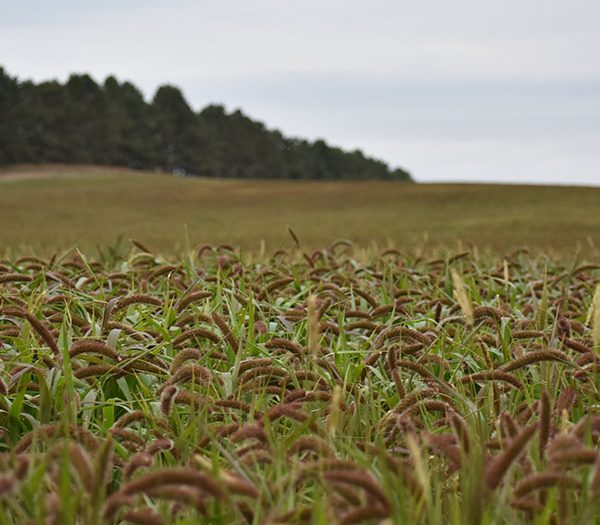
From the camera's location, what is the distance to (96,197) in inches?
1640

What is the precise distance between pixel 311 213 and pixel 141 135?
65.8 meters

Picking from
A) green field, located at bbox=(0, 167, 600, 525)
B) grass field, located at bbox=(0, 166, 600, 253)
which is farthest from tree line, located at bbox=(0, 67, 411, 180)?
green field, located at bbox=(0, 167, 600, 525)

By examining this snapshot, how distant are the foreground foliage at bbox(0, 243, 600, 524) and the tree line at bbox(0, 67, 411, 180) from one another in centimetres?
8024

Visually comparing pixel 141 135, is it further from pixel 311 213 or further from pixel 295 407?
pixel 295 407

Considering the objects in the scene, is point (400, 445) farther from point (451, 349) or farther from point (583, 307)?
point (583, 307)

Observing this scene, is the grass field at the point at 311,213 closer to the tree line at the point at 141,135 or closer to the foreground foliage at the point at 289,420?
the foreground foliage at the point at 289,420

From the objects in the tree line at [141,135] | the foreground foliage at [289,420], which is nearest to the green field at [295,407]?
the foreground foliage at [289,420]

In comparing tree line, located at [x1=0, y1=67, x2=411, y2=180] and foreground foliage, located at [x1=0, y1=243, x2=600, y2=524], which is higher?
tree line, located at [x1=0, y1=67, x2=411, y2=180]

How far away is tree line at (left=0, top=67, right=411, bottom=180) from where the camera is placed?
8112 centimetres

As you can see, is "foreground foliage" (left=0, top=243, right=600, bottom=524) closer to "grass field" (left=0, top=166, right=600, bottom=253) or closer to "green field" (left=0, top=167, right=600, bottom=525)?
"green field" (left=0, top=167, right=600, bottom=525)

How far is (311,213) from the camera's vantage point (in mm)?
31344

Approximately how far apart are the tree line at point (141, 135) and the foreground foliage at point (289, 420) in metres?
80.2

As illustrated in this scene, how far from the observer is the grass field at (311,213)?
17891 millimetres

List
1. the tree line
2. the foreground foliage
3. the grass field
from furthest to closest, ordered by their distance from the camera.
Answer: the tree line
the grass field
the foreground foliage
